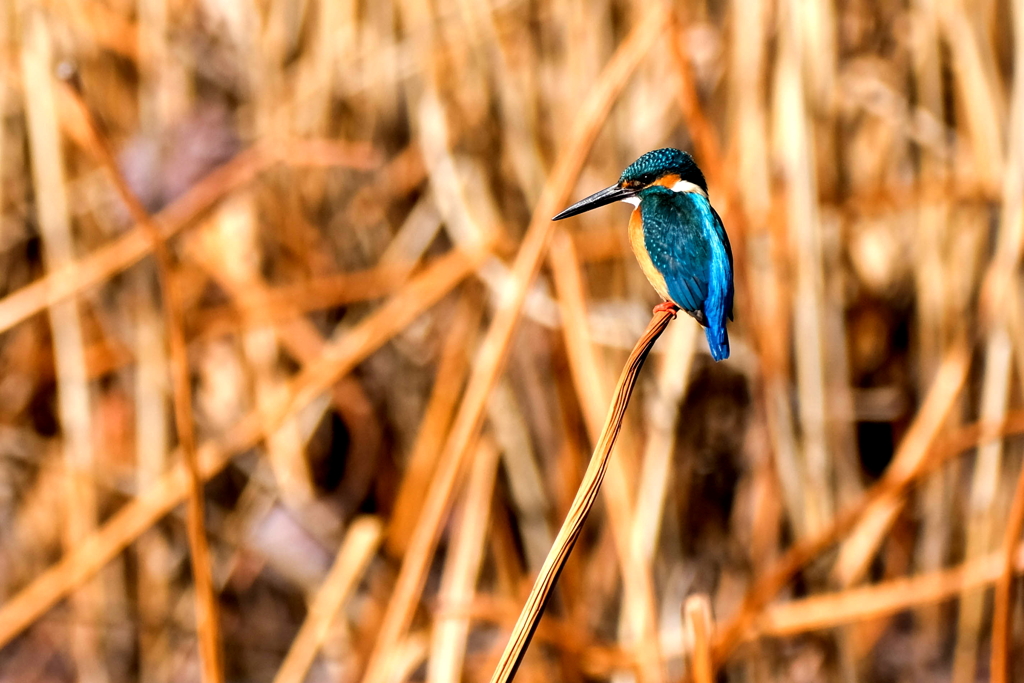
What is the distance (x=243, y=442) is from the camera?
4.09ft

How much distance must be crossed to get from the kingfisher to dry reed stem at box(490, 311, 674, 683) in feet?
0.06

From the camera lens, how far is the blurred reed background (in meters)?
1.16

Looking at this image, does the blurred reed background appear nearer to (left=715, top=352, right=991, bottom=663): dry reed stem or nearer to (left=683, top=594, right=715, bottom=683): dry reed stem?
(left=715, top=352, right=991, bottom=663): dry reed stem

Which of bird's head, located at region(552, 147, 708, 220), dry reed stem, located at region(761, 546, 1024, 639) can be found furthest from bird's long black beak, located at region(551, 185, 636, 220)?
dry reed stem, located at region(761, 546, 1024, 639)

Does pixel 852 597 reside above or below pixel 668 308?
below

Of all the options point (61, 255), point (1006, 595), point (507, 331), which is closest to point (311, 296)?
point (61, 255)

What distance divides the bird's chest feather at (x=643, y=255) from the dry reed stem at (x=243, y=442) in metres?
0.79

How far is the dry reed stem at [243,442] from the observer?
1167 millimetres

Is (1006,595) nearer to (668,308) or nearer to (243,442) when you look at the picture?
(668,308)

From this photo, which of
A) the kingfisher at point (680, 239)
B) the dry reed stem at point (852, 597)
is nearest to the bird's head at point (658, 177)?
the kingfisher at point (680, 239)

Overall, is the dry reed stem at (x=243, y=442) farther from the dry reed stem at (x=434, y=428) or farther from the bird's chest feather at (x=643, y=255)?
the bird's chest feather at (x=643, y=255)

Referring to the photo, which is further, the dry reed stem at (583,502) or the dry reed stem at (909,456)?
the dry reed stem at (909,456)

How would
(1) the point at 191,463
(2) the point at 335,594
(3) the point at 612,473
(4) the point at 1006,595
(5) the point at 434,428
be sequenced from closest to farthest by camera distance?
1. (4) the point at 1006,595
2. (1) the point at 191,463
3. (3) the point at 612,473
4. (2) the point at 335,594
5. (5) the point at 434,428

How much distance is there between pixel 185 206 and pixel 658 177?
1.22 m
